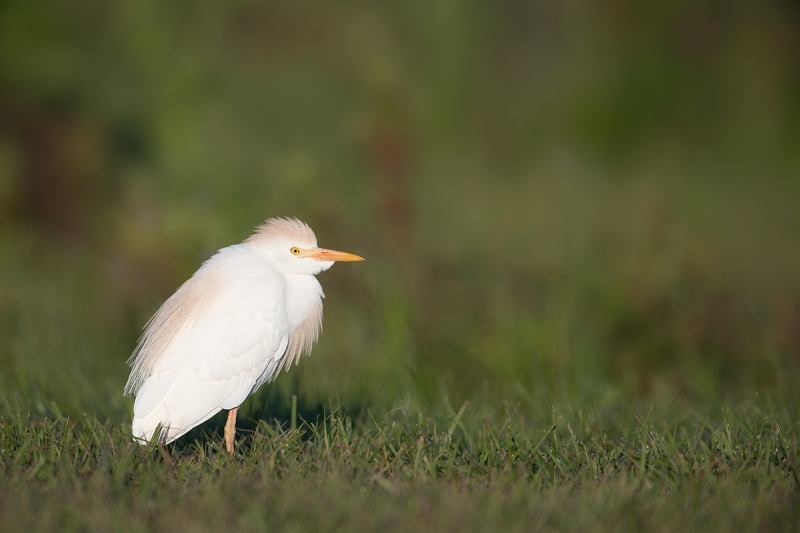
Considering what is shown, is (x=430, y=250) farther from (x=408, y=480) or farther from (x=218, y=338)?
(x=408, y=480)

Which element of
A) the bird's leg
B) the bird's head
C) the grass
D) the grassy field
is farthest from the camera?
the bird's head

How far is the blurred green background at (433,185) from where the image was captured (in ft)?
16.6

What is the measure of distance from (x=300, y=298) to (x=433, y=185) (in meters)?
5.47

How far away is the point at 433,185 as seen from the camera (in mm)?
8875

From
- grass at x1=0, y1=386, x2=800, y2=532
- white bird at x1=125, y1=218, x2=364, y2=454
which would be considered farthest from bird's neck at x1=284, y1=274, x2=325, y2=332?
grass at x1=0, y1=386, x2=800, y2=532

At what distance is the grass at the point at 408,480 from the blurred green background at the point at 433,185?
824 mm

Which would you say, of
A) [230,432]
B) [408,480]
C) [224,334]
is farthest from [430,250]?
[408,480]

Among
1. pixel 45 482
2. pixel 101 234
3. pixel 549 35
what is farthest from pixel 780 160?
pixel 45 482

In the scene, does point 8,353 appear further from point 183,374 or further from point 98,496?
point 98,496

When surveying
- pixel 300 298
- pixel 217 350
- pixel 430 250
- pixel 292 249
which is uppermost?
pixel 292 249

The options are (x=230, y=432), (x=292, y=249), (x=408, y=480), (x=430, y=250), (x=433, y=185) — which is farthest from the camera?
(x=433, y=185)

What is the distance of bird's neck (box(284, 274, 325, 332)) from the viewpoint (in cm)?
355

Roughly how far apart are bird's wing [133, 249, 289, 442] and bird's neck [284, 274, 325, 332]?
116 mm

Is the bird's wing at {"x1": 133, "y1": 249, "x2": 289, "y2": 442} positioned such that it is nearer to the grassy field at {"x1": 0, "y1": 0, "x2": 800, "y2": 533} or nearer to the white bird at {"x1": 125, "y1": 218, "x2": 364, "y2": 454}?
the white bird at {"x1": 125, "y1": 218, "x2": 364, "y2": 454}
